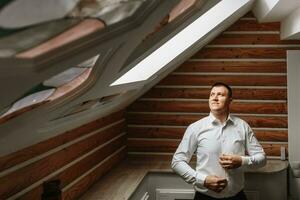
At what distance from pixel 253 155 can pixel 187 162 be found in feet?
1.74

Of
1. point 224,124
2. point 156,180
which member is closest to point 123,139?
point 156,180

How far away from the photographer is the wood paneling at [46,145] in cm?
160

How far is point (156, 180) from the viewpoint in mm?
3553

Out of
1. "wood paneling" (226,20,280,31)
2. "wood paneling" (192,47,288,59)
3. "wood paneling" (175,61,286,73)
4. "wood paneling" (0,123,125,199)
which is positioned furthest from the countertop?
"wood paneling" (226,20,280,31)

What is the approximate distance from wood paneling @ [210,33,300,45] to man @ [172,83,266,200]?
1213 millimetres

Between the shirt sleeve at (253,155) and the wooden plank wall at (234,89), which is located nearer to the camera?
the shirt sleeve at (253,155)

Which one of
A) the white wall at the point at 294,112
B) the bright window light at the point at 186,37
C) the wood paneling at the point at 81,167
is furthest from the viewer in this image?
the white wall at the point at 294,112

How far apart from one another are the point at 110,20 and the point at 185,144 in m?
2.25

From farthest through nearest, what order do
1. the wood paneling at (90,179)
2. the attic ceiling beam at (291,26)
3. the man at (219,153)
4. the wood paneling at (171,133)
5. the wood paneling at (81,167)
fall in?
the wood paneling at (171,133) → the attic ceiling beam at (291,26) → the man at (219,153) → the wood paneling at (90,179) → the wood paneling at (81,167)

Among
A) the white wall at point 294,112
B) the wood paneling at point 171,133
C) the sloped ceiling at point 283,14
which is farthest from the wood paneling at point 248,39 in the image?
the wood paneling at point 171,133

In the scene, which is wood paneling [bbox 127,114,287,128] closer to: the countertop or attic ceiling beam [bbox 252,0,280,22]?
the countertop

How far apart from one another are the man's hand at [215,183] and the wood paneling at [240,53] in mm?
1669

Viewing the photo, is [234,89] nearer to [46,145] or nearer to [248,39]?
[248,39]

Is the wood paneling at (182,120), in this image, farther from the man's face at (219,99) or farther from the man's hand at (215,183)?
the man's hand at (215,183)
